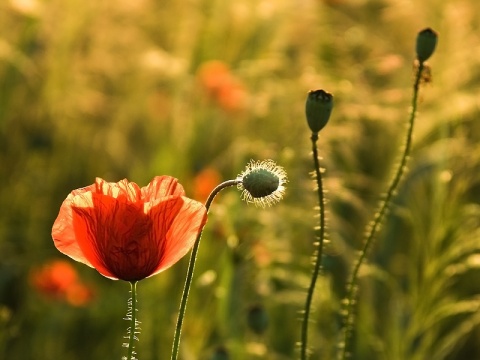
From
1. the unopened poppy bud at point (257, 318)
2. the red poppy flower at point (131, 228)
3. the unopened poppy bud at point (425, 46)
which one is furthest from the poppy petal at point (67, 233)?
the unopened poppy bud at point (257, 318)

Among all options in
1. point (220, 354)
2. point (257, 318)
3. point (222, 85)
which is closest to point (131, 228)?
point (220, 354)

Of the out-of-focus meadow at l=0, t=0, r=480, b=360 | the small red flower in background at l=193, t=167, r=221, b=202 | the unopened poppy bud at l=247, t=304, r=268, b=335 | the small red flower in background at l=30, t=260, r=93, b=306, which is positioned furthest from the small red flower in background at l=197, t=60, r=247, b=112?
the unopened poppy bud at l=247, t=304, r=268, b=335

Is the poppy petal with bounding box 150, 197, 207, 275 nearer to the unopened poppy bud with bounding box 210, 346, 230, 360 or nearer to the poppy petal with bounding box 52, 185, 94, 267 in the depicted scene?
the poppy petal with bounding box 52, 185, 94, 267

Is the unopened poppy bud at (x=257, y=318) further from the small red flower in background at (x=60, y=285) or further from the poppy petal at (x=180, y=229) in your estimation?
the small red flower in background at (x=60, y=285)

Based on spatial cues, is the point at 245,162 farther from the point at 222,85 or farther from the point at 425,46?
the point at 425,46

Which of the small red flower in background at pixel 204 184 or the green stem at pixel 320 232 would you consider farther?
the small red flower in background at pixel 204 184

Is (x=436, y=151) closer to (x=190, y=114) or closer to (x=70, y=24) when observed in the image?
(x=190, y=114)

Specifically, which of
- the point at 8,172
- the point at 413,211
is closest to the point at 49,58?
the point at 8,172
